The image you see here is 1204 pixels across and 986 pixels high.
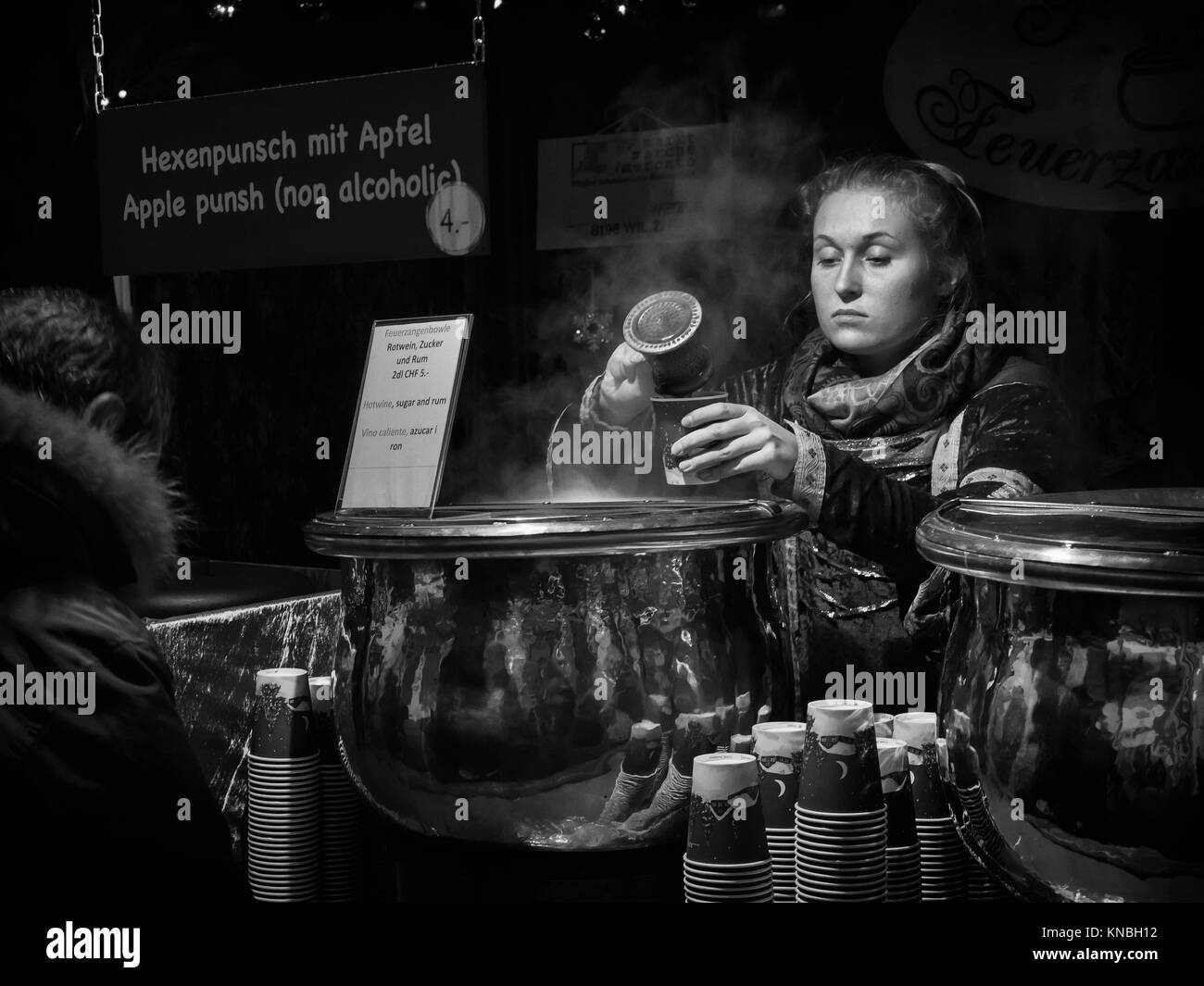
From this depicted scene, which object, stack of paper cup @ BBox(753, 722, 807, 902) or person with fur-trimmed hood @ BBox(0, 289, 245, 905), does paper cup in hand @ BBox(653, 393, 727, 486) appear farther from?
person with fur-trimmed hood @ BBox(0, 289, 245, 905)

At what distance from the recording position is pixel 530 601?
1.13m

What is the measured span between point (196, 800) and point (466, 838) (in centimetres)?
75

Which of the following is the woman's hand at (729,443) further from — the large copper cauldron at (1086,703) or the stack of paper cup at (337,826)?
the stack of paper cup at (337,826)

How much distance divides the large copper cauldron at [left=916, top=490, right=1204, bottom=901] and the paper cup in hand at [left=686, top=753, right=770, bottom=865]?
0.18m

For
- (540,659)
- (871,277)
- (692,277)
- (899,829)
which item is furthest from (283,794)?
(871,277)

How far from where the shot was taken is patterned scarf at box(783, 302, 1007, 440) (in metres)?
1.99

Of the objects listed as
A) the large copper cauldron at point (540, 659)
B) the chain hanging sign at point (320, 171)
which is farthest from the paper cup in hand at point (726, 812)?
the chain hanging sign at point (320, 171)

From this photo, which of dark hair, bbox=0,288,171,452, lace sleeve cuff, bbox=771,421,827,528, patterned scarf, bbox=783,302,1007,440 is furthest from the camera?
patterned scarf, bbox=783,302,1007,440

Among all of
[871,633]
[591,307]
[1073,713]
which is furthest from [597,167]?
[1073,713]

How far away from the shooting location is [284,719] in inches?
53.5

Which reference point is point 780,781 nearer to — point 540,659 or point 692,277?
point 540,659

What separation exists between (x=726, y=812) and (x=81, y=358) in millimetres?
1444

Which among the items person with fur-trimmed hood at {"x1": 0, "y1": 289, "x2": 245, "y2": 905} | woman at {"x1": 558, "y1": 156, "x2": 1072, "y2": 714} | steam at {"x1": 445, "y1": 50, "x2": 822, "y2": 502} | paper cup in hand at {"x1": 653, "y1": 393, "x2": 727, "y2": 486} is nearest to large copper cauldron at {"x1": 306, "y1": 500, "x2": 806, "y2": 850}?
paper cup in hand at {"x1": 653, "y1": 393, "x2": 727, "y2": 486}
